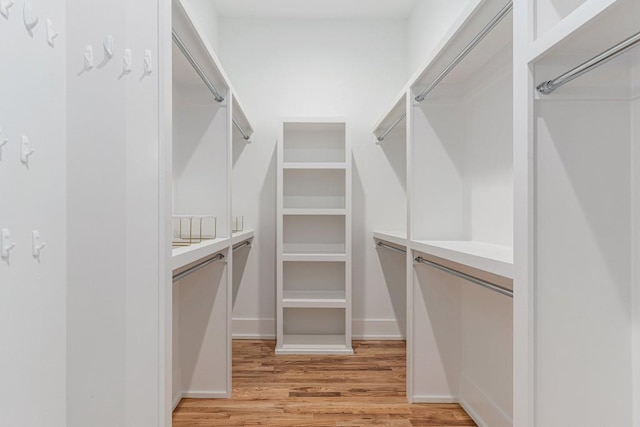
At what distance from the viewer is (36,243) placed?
0.84 m

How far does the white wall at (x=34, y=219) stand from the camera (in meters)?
0.76

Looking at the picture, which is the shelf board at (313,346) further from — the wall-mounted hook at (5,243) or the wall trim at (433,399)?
the wall-mounted hook at (5,243)

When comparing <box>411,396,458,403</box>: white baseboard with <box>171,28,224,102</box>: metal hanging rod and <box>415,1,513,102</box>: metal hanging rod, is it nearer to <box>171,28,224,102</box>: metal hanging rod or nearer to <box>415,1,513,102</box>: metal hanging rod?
<box>415,1,513,102</box>: metal hanging rod

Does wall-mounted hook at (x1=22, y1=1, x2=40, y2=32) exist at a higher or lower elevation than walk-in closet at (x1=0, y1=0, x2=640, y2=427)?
higher

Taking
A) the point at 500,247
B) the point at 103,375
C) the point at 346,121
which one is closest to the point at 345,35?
the point at 346,121

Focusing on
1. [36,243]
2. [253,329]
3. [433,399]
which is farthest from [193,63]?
[253,329]

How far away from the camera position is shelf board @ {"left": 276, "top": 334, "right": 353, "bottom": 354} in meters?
2.86

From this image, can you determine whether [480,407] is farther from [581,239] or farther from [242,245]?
[242,245]

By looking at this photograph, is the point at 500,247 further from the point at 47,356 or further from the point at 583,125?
the point at 47,356

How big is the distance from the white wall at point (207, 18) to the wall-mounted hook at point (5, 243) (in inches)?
82.2

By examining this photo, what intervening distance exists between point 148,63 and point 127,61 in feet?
0.19

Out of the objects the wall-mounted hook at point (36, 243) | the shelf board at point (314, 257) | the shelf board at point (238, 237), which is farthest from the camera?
the shelf board at point (314, 257)

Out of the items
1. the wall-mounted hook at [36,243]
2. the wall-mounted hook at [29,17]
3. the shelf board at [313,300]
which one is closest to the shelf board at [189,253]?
the wall-mounted hook at [36,243]

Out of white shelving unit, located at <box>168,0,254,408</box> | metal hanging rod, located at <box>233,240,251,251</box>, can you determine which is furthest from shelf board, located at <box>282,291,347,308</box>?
white shelving unit, located at <box>168,0,254,408</box>
